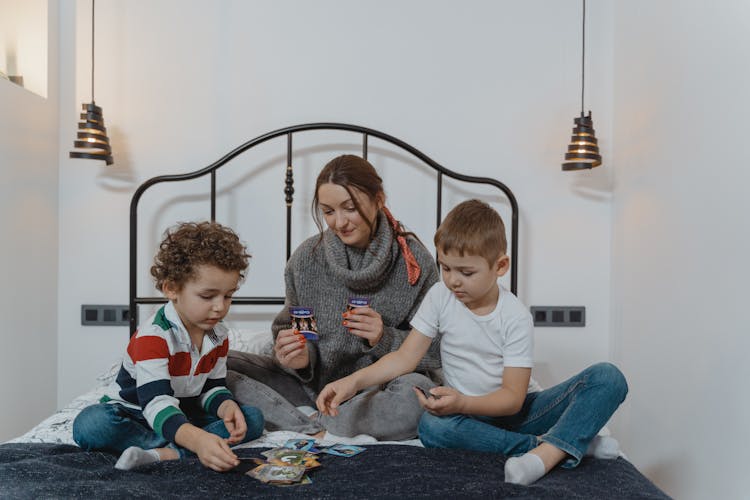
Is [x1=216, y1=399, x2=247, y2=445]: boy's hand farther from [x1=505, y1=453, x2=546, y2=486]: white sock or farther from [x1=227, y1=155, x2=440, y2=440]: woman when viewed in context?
[x1=505, y1=453, x2=546, y2=486]: white sock

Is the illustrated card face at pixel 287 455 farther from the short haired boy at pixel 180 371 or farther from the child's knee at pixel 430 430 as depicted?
the child's knee at pixel 430 430

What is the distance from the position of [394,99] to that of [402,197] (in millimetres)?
349

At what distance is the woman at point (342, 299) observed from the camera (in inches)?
60.5

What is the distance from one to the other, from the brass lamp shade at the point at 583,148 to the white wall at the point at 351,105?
17 centimetres

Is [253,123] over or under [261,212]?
over

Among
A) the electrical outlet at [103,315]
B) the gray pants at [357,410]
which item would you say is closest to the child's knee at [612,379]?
the gray pants at [357,410]

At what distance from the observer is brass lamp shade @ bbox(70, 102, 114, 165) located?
79.7 inches

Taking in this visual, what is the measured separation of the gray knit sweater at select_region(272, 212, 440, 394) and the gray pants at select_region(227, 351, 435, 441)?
0.14m

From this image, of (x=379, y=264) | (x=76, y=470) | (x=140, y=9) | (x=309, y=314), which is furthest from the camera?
(x=140, y=9)

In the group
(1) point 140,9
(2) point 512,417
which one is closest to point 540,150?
(2) point 512,417

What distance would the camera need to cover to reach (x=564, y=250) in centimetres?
235

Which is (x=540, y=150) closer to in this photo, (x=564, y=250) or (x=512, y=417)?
(x=564, y=250)

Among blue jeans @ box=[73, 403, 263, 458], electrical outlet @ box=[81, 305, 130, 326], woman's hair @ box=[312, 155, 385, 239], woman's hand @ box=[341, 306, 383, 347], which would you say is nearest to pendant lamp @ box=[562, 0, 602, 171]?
woman's hair @ box=[312, 155, 385, 239]

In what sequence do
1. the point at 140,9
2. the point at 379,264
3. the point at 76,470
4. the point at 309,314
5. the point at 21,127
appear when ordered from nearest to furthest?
the point at 76,470 < the point at 309,314 < the point at 379,264 < the point at 21,127 < the point at 140,9
